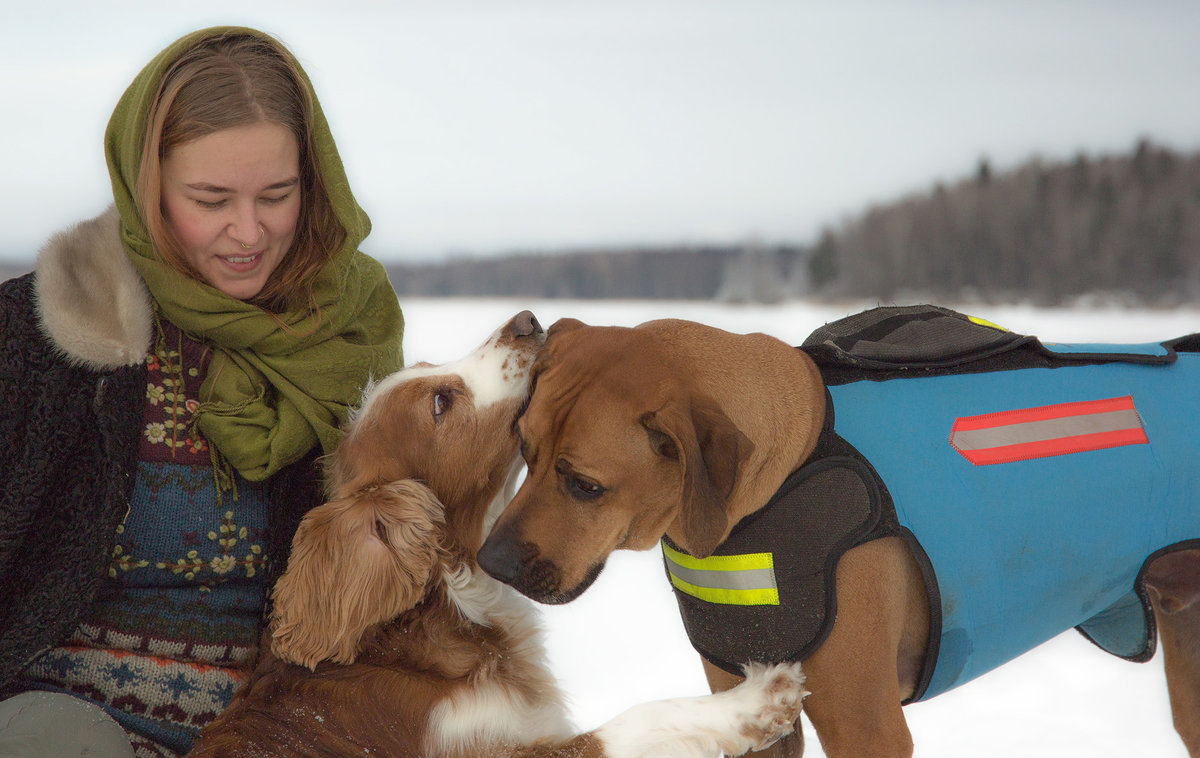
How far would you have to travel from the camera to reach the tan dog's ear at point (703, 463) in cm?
192

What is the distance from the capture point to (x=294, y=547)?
2.50 metres

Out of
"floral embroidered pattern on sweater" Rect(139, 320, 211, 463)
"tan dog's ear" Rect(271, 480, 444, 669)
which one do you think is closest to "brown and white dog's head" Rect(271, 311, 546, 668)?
"tan dog's ear" Rect(271, 480, 444, 669)

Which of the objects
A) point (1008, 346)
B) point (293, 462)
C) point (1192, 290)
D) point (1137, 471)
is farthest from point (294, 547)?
point (1192, 290)

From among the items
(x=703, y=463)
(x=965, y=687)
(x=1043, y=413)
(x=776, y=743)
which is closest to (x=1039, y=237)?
(x=965, y=687)

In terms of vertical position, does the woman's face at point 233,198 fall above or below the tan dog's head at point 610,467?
above

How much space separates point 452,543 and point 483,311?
9307 mm

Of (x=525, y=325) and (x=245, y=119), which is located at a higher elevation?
(x=245, y=119)

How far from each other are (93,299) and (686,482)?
5.65ft

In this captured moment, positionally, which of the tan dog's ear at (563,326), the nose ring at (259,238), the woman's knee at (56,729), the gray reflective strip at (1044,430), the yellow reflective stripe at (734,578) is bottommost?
the woman's knee at (56,729)

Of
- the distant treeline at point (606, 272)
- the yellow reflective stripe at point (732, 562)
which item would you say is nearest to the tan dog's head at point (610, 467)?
the yellow reflective stripe at point (732, 562)

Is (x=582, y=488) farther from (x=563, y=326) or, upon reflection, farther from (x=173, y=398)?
(x=173, y=398)

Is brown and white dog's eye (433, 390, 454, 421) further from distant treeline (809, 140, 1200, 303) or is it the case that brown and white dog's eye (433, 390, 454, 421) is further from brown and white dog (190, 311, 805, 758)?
distant treeline (809, 140, 1200, 303)

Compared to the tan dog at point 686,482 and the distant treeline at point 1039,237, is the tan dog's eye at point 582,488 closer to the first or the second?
the tan dog at point 686,482

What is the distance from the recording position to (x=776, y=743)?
244 centimetres
